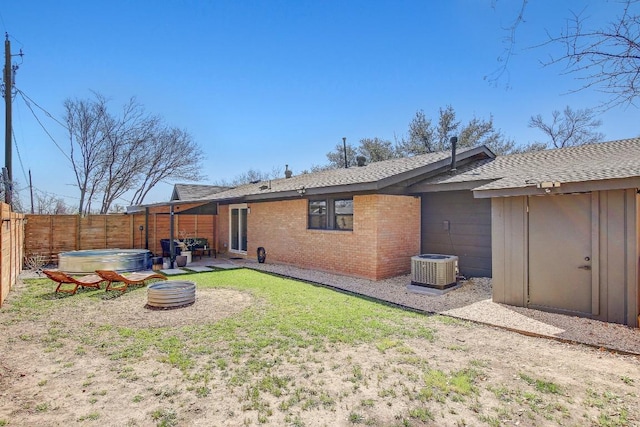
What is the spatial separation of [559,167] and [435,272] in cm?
369

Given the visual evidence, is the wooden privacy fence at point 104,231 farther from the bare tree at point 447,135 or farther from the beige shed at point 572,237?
the bare tree at point 447,135

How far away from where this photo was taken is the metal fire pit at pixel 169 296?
→ 687cm

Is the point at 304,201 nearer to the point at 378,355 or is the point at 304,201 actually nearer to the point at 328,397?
the point at 378,355

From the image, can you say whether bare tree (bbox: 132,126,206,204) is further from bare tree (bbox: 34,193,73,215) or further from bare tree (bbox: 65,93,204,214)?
bare tree (bbox: 34,193,73,215)

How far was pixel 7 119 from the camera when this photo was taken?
1223 cm

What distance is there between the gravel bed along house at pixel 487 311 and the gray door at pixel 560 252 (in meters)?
0.32

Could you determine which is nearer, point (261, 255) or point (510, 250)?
point (510, 250)

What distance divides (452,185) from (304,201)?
5006 mm

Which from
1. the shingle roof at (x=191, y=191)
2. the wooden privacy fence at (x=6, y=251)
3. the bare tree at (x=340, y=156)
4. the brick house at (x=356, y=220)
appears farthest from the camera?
the bare tree at (x=340, y=156)

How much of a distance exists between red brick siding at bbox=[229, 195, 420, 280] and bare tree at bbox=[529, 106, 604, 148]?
18.8m

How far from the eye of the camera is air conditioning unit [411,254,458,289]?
836cm

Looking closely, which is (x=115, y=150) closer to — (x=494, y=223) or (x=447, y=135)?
(x=447, y=135)

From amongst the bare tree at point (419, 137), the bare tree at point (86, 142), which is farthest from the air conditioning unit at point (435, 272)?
the bare tree at point (86, 142)

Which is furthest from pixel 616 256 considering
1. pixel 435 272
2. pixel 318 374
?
pixel 318 374
